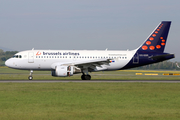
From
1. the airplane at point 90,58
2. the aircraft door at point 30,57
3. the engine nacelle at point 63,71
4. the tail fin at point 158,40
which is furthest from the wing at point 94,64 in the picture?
the tail fin at point 158,40

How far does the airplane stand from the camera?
126 feet

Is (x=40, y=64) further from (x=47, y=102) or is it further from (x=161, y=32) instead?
(x=47, y=102)

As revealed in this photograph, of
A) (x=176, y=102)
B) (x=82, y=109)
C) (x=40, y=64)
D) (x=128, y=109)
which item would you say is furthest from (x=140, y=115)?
(x=40, y=64)

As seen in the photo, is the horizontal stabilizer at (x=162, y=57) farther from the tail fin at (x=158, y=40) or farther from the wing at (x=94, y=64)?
the wing at (x=94, y=64)

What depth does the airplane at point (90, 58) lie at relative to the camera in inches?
1513

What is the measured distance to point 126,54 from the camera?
4216 cm

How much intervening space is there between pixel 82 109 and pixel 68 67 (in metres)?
22.6

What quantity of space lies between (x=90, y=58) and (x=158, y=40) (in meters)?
11.5

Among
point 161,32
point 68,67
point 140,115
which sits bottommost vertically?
point 140,115

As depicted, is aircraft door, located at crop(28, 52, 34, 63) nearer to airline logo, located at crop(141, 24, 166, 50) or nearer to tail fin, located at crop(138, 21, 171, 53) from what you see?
tail fin, located at crop(138, 21, 171, 53)

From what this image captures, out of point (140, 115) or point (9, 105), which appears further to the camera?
point (9, 105)

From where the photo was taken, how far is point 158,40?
1720 inches

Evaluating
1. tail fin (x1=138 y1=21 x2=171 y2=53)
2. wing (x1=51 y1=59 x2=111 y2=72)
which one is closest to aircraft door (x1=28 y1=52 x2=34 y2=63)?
wing (x1=51 y1=59 x2=111 y2=72)

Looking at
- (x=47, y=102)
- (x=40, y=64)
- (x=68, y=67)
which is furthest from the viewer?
(x=40, y=64)
